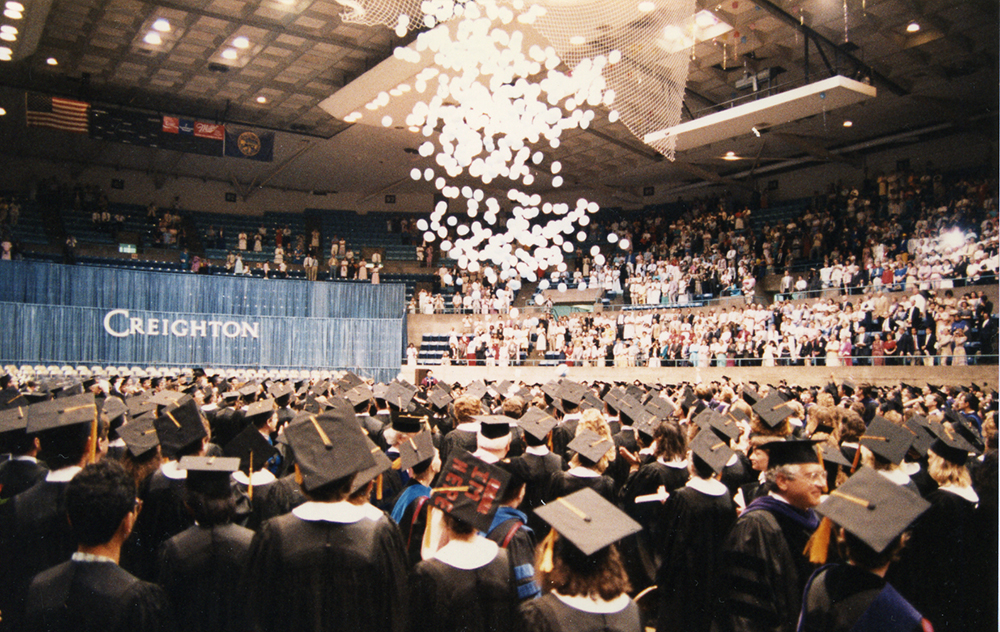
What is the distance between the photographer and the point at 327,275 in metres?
27.4

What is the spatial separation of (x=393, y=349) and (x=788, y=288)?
12768 millimetres

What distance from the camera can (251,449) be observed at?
442cm

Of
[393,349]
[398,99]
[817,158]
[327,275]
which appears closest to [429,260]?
[327,275]

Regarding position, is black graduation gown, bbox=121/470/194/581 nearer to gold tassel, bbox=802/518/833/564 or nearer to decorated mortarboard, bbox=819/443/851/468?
gold tassel, bbox=802/518/833/564

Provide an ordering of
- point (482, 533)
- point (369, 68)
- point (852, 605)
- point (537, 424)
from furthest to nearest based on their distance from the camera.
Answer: point (369, 68) < point (537, 424) < point (482, 533) < point (852, 605)

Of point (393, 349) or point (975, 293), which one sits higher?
point (975, 293)

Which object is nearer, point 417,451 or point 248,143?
point 417,451

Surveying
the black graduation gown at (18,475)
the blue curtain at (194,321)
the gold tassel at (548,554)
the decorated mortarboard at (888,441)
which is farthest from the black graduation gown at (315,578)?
the blue curtain at (194,321)

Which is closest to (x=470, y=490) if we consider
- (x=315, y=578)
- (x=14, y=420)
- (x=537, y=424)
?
(x=315, y=578)

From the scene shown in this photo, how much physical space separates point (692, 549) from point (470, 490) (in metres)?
1.76

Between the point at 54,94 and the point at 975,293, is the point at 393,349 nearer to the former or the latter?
the point at 54,94

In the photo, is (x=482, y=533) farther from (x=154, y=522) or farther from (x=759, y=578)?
(x=154, y=522)

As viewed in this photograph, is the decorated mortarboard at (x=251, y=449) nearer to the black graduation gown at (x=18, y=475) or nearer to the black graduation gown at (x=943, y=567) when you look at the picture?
the black graduation gown at (x=18, y=475)

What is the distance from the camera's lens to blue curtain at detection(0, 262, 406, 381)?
61.6 feet
